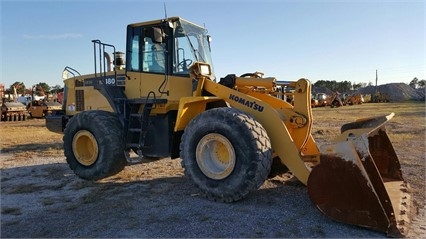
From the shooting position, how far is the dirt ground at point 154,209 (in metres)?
4.45

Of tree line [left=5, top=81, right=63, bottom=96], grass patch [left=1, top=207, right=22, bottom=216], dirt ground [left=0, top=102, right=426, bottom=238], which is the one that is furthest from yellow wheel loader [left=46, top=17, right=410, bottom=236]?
tree line [left=5, top=81, right=63, bottom=96]

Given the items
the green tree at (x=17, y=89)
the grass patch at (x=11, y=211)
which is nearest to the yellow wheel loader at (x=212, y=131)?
the grass patch at (x=11, y=211)

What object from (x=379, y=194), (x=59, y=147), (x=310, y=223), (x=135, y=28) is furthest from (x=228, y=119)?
(x=59, y=147)

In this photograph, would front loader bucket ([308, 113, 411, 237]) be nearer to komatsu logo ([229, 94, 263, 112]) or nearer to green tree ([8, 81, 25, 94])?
komatsu logo ([229, 94, 263, 112])

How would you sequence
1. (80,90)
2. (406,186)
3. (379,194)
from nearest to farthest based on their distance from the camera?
(379,194) < (406,186) < (80,90)

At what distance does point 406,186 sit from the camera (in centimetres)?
553

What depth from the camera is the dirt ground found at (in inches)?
175

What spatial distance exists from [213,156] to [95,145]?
8.20 ft

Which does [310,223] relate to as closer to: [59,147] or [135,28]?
[135,28]

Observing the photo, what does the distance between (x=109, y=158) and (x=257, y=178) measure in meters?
3.01

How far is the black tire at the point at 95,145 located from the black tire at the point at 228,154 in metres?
1.67

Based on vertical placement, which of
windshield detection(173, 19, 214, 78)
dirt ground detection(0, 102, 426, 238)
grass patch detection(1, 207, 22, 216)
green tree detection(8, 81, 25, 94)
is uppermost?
green tree detection(8, 81, 25, 94)

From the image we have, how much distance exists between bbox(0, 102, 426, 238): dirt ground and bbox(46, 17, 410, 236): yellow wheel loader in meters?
0.26

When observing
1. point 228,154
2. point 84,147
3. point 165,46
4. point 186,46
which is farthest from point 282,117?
point 84,147
